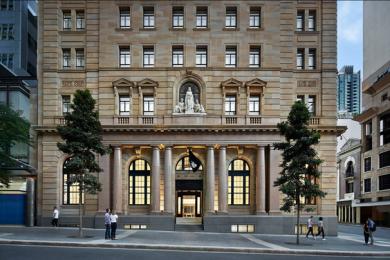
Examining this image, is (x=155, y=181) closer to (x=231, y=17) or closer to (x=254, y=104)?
(x=254, y=104)

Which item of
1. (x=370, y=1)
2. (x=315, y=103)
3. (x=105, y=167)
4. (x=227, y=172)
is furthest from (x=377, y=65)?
(x=105, y=167)

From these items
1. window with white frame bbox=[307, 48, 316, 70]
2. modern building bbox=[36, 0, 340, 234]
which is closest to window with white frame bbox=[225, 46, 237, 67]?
modern building bbox=[36, 0, 340, 234]

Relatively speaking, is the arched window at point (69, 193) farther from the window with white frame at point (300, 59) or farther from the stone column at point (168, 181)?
the window with white frame at point (300, 59)

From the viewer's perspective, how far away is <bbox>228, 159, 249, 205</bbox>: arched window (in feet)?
161

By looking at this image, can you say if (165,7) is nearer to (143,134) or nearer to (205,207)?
(143,134)

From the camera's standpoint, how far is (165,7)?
1949 inches

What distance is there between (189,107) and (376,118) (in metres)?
46.8

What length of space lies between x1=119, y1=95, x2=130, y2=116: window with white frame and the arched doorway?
7.31 m

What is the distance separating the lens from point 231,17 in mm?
49906

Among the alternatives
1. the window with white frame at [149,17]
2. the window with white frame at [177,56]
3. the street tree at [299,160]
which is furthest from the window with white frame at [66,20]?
the street tree at [299,160]

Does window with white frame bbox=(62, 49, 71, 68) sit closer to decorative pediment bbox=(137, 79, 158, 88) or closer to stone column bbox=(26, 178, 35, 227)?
decorative pediment bbox=(137, 79, 158, 88)

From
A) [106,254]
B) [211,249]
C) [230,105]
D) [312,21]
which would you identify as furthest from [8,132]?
[312,21]

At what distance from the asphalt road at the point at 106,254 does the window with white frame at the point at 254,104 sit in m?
21.1

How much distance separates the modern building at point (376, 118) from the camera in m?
78.6
